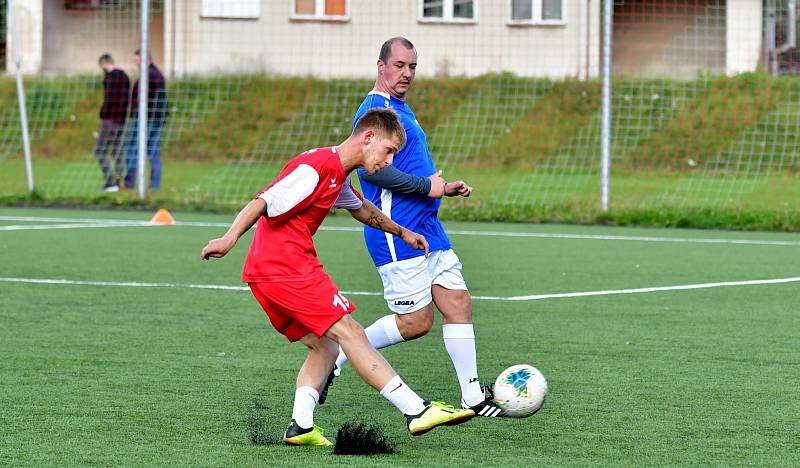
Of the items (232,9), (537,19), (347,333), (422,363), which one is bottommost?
(422,363)

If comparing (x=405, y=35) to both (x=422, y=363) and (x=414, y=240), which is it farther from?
(x=414, y=240)

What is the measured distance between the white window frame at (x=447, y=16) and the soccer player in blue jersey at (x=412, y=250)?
1430cm

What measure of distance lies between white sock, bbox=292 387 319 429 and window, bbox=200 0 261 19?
1751 cm

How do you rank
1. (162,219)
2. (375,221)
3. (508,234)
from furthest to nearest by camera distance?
(162,219) < (508,234) < (375,221)

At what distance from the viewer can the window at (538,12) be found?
67.1ft

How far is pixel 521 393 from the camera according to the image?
548 centimetres

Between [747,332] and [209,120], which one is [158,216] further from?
[747,332]

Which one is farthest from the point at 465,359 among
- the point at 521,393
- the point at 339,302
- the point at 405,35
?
the point at 405,35

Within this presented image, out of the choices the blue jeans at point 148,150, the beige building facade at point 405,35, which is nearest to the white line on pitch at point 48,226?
Answer: the blue jeans at point 148,150

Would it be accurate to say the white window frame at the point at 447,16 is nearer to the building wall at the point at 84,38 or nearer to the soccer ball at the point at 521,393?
the building wall at the point at 84,38

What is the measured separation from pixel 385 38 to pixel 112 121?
4018 mm

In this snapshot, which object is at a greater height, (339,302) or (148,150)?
(148,150)

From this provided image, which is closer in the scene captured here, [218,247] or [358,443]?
[218,247]

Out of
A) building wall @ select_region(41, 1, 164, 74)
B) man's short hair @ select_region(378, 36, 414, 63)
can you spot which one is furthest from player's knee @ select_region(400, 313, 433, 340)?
building wall @ select_region(41, 1, 164, 74)
